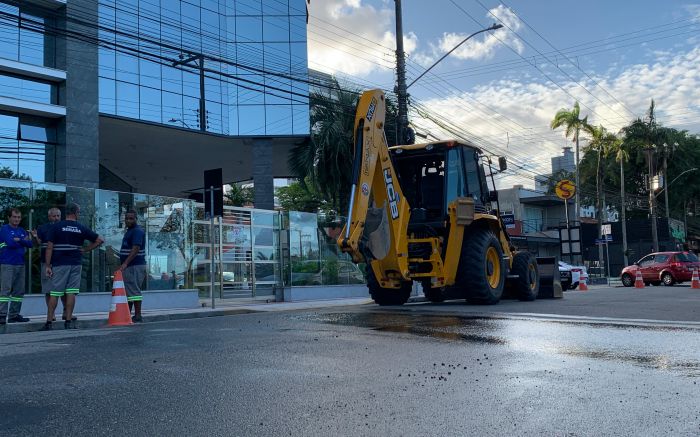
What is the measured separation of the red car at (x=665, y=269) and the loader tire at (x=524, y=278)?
15270 millimetres

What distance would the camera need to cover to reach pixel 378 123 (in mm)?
11836

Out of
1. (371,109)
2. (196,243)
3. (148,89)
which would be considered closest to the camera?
(371,109)

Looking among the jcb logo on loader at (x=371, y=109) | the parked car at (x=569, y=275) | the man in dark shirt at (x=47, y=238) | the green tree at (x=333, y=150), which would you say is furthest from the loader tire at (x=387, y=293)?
the parked car at (x=569, y=275)

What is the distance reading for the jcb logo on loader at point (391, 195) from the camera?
11602 mm

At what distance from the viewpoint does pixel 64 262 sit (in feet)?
31.3

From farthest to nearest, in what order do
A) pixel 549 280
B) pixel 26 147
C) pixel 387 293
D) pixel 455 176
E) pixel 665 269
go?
pixel 665 269
pixel 26 147
pixel 549 280
pixel 387 293
pixel 455 176

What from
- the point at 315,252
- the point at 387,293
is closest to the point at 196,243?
the point at 315,252

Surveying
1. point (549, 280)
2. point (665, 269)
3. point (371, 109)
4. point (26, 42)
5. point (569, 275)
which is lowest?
point (569, 275)

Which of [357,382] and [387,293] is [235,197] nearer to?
[387,293]

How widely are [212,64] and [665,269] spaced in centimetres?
2193

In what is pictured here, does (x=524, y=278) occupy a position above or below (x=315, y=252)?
below

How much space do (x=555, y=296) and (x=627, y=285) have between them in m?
15.3

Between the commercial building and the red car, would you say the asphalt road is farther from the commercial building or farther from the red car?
the red car

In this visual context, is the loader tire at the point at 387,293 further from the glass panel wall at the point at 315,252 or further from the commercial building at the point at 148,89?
the commercial building at the point at 148,89
